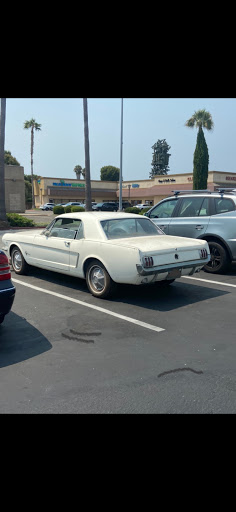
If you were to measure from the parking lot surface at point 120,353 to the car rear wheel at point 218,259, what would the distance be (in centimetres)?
153

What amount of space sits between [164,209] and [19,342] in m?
6.13

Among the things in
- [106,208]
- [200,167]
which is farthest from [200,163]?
[106,208]

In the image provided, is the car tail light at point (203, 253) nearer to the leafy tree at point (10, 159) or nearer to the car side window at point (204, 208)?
the car side window at point (204, 208)

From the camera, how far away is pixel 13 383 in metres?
3.66

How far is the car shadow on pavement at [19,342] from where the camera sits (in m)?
4.23

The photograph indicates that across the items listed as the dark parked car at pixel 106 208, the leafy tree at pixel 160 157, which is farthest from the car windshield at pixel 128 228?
the leafy tree at pixel 160 157

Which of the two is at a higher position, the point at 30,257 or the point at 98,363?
the point at 30,257

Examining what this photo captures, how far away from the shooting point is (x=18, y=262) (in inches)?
332

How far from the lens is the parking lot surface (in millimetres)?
3314

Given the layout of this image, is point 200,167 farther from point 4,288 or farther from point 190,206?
point 4,288
